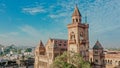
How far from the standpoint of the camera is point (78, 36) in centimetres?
6162

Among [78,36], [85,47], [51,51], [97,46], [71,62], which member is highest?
[78,36]

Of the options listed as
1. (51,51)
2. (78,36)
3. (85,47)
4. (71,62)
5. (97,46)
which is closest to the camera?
(71,62)

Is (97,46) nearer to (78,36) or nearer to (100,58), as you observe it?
(100,58)

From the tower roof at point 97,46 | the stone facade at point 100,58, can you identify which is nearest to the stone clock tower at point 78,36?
the stone facade at point 100,58

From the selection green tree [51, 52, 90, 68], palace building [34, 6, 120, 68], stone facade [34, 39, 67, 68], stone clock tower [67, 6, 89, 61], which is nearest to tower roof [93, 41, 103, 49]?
palace building [34, 6, 120, 68]

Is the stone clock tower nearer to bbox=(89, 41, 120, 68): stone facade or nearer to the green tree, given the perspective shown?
bbox=(89, 41, 120, 68): stone facade

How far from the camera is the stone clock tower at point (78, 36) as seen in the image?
61.6m

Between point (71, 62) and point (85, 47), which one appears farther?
point (85, 47)

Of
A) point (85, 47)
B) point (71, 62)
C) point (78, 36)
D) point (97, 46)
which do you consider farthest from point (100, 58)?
point (71, 62)

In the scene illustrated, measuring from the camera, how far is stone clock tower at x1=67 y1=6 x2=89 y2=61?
61.6 meters

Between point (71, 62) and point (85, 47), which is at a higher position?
point (85, 47)

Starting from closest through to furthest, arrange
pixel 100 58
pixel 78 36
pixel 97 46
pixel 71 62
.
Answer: pixel 71 62 < pixel 78 36 < pixel 100 58 < pixel 97 46

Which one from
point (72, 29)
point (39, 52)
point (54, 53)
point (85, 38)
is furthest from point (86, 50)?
point (39, 52)

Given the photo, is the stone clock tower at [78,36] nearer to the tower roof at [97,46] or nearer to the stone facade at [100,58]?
the stone facade at [100,58]
